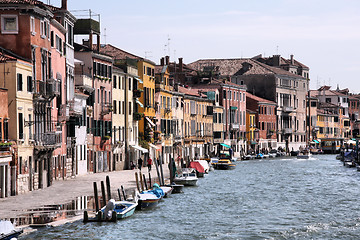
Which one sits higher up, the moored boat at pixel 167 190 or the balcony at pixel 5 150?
the balcony at pixel 5 150

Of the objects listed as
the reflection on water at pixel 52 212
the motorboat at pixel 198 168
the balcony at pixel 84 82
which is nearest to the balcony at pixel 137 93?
the motorboat at pixel 198 168

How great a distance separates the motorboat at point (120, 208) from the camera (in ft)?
101

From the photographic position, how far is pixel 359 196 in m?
45.7

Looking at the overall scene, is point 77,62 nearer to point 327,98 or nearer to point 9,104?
point 9,104

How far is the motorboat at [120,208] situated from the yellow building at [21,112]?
590 centimetres

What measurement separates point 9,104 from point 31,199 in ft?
15.3

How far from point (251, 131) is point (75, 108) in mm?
66451

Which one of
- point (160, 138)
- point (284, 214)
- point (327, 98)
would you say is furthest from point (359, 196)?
point (327, 98)

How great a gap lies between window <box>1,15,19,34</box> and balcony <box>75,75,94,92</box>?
589 inches

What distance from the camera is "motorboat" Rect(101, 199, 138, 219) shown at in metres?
A: 30.7

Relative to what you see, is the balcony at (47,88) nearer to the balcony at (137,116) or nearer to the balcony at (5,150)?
the balcony at (5,150)

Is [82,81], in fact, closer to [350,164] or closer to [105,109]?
[105,109]

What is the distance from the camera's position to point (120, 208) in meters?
32.7

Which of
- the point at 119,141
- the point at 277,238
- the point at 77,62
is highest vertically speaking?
the point at 77,62
